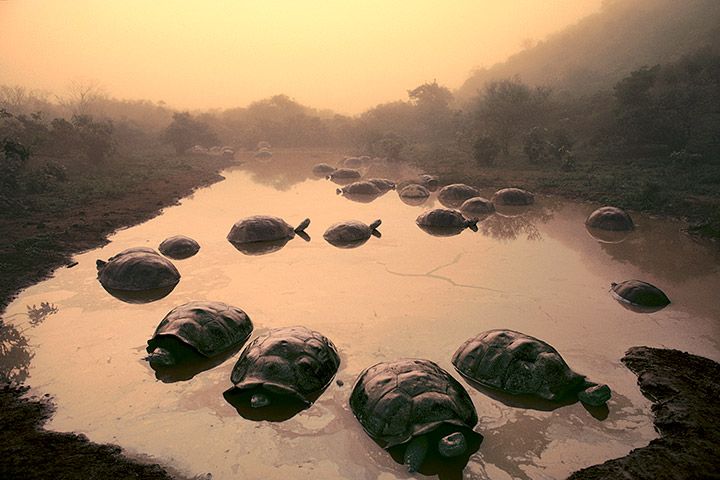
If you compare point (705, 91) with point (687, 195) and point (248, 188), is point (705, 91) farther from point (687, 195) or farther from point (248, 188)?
point (248, 188)

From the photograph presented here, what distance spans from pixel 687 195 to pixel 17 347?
2334 cm

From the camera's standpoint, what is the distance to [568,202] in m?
20.7

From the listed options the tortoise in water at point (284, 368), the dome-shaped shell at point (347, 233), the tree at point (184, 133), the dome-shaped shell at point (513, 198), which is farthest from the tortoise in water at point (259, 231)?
the tree at point (184, 133)

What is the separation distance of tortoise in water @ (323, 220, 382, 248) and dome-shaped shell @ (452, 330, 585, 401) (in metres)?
7.81

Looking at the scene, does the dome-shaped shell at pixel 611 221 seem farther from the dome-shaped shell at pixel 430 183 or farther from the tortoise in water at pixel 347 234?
the dome-shaped shell at pixel 430 183

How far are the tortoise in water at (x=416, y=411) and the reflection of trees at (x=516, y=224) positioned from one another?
10316 millimetres

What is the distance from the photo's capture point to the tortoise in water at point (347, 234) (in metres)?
14.9

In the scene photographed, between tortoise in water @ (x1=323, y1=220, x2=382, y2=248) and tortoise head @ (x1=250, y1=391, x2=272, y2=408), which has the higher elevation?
tortoise in water @ (x1=323, y1=220, x2=382, y2=248)

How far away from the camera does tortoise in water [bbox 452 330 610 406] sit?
6629 mm

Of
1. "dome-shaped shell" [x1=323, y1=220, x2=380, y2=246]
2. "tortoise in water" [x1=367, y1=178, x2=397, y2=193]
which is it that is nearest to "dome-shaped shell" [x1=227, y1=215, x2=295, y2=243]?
"dome-shaped shell" [x1=323, y1=220, x2=380, y2=246]

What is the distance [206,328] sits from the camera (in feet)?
26.2

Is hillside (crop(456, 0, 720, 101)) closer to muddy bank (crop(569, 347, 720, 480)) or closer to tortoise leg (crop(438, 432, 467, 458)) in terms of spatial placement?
muddy bank (crop(569, 347, 720, 480))

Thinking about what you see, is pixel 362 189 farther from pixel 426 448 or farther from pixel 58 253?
pixel 426 448

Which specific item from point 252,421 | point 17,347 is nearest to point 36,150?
point 17,347
